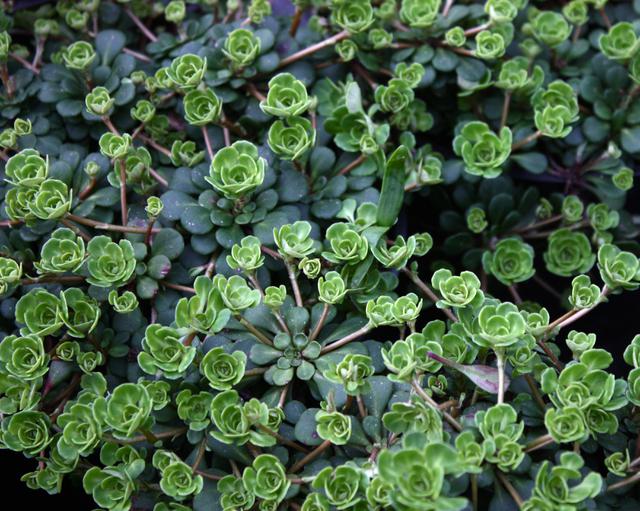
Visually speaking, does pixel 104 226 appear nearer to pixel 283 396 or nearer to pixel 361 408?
pixel 283 396

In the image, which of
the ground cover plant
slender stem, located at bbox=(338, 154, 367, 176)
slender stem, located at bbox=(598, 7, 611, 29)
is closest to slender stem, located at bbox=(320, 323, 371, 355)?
the ground cover plant

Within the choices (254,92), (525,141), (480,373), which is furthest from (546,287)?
(254,92)

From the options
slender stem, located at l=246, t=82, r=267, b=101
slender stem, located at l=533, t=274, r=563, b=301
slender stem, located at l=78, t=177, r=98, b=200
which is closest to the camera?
slender stem, located at l=78, t=177, r=98, b=200

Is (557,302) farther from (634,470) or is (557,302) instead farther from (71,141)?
(71,141)

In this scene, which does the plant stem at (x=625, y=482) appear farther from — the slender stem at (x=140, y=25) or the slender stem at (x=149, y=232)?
the slender stem at (x=140, y=25)

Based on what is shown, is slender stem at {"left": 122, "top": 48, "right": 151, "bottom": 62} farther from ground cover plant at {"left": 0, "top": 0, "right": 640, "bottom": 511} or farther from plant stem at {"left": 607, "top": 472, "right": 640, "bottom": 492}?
plant stem at {"left": 607, "top": 472, "right": 640, "bottom": 492}

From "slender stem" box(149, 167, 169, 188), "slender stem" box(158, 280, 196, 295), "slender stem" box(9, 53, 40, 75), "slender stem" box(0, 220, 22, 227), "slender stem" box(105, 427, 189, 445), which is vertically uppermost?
"slender stem" box(9, 53, 40, 75)
